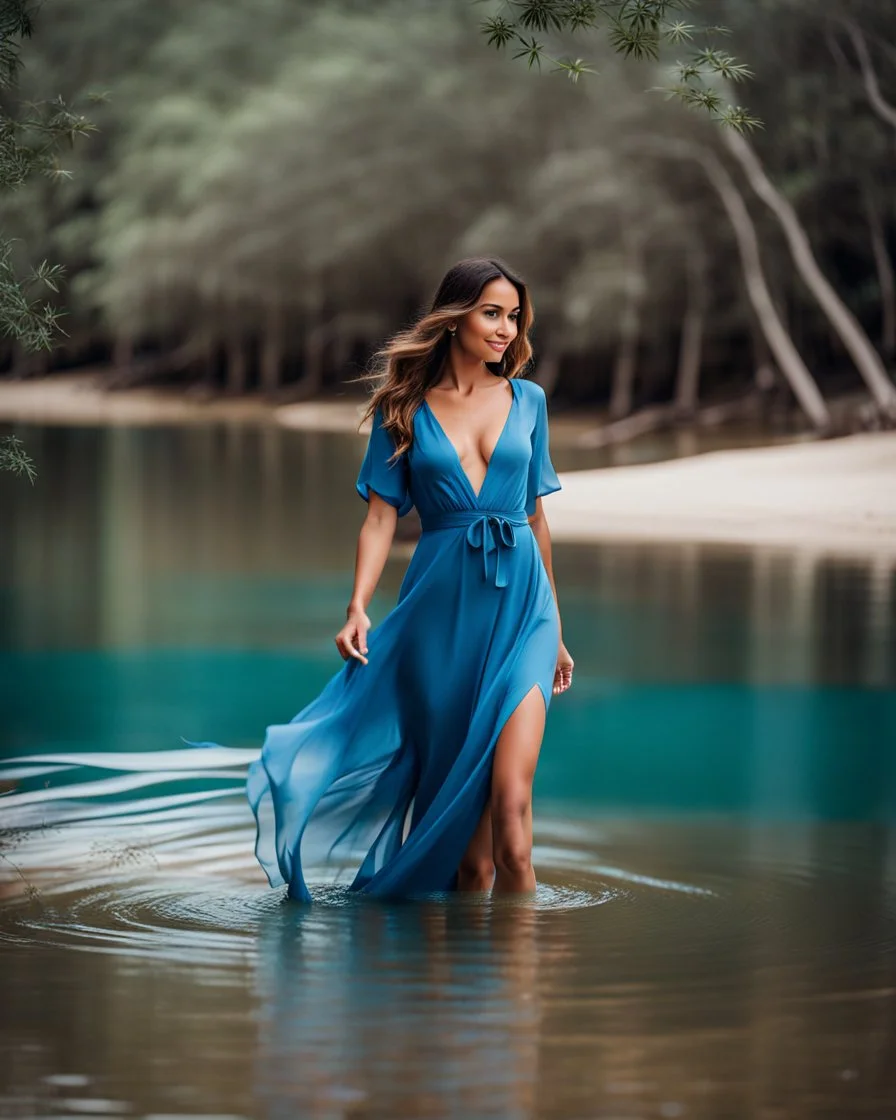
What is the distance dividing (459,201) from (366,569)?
118ft

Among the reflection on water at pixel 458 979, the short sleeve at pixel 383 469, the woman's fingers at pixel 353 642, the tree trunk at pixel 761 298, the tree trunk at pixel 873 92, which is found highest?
the tree trunk at pixel 873 92

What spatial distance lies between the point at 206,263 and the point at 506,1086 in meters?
42.8

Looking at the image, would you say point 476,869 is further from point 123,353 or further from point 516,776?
point 123,353

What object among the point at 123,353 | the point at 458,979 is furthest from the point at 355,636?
the point at 123,353

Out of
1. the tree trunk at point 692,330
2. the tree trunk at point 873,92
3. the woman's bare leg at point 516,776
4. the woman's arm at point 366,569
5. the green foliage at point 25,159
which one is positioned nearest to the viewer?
the woman's bare leg at point 516,776

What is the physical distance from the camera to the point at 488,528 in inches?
210

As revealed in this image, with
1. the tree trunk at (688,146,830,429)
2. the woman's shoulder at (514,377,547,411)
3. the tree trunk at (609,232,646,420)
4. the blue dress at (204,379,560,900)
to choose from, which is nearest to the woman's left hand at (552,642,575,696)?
the blue dress at (204,379,560,900)

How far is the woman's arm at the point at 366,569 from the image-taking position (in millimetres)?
5293

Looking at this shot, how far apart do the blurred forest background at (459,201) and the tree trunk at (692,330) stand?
64 mm

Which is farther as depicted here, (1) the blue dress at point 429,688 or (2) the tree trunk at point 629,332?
(2) the tree trunk at point 629,332

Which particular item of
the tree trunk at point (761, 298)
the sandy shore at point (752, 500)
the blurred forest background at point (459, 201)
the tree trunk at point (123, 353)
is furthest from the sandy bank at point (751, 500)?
the tree trunk at point (123, 353)

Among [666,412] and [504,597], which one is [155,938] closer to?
[504,597]

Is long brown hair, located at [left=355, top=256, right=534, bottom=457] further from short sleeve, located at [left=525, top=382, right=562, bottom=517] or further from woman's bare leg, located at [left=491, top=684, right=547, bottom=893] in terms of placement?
woman's bare leg, located at [left=491, top=684, right=547, bottom=893]

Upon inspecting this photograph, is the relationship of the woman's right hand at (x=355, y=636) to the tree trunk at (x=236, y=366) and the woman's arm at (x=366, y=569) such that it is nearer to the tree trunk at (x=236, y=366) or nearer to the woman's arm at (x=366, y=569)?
the woman's arm at (x=366, y=569)
